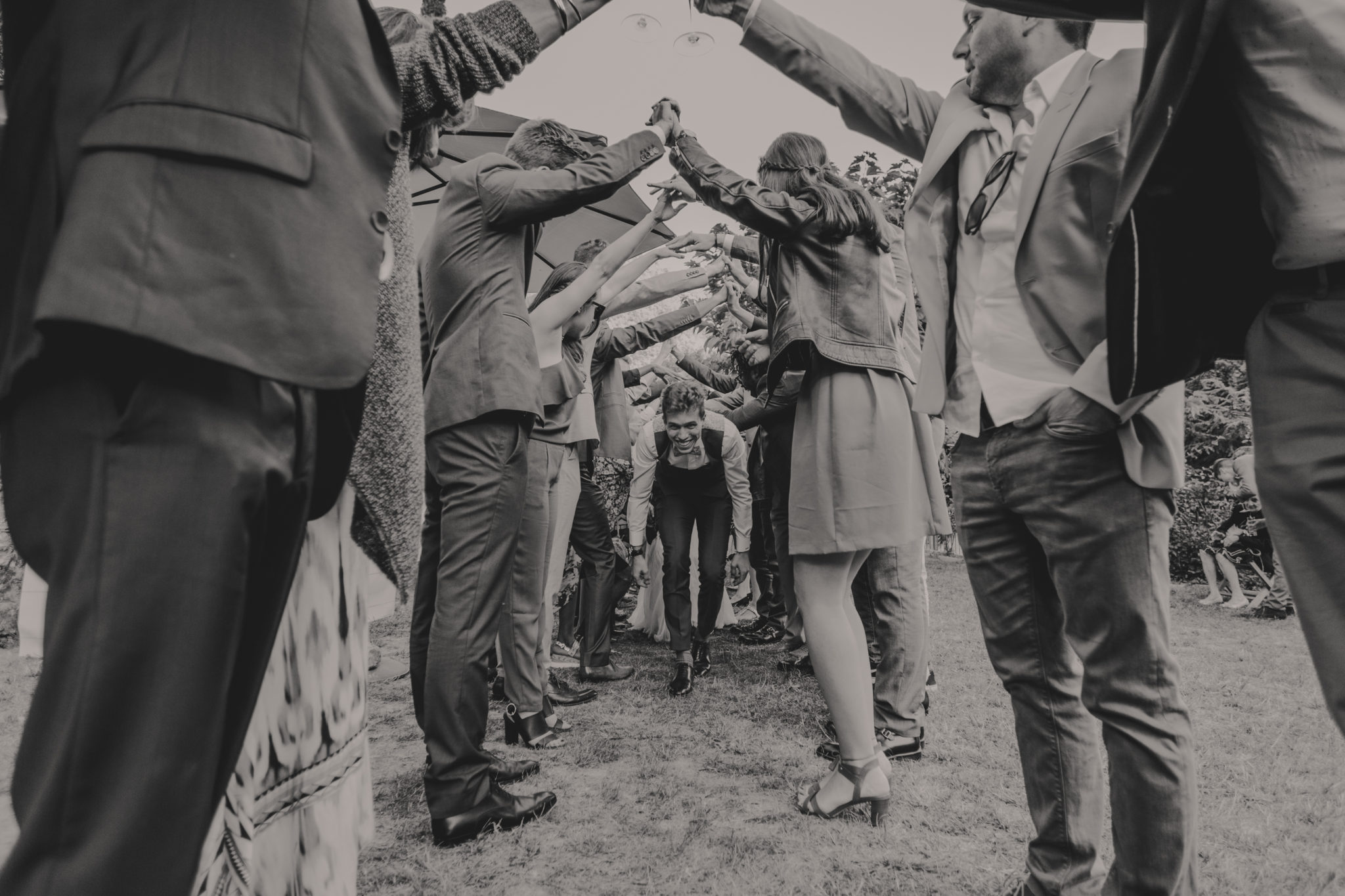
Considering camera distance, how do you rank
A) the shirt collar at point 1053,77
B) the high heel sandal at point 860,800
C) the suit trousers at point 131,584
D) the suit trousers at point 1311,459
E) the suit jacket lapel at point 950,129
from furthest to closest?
the high heel sandal at point 860,800, the suit jacket lapel at point 950,129, the shirt collar at point 1053,77, the suit trousers at point 1311,459, the suit trousers at point 131,584

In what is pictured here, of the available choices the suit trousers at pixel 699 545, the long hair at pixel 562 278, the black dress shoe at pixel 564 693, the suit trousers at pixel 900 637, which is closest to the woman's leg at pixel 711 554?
the suit trousers at pixel 699 545

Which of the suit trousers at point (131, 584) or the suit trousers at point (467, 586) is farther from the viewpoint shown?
the suit trousers at point (467, 586)

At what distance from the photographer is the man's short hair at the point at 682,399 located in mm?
4746

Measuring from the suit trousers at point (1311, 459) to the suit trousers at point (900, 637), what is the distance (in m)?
2.27

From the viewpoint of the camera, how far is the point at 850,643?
258cm

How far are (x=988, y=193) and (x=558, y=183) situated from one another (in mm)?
1320

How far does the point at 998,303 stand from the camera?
1902mm

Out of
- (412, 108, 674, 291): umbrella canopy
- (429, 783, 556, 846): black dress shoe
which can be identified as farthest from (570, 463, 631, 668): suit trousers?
(429, 783, 556, 846): black dress shoe

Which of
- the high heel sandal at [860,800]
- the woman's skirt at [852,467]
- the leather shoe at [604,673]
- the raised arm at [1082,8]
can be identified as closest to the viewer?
the raised arm at [1082,8]

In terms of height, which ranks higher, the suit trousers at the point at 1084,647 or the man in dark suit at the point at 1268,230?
the man in dark suit at the point at 1268,230

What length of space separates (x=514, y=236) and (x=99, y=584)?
2.16m

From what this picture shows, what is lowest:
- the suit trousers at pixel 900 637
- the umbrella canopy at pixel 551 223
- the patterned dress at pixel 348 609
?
the suit trousers at pixel 900 637

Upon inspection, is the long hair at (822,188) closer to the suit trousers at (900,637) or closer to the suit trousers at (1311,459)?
the suit trousers at (900,637)

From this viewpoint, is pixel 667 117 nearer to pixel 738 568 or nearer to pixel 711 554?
pixel 711 554
